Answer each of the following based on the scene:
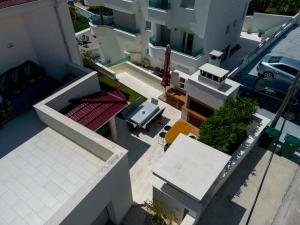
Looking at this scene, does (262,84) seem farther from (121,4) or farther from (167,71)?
(121,4)

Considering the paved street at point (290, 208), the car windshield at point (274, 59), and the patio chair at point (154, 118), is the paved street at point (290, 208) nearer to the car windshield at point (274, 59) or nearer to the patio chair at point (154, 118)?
the patio chair at point (154, 118)

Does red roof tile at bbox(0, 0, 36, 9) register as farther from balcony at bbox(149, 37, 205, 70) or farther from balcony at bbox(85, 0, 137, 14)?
balcony at bbox(149, 37, 205, 70)

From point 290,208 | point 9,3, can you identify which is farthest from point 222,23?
point 9,3

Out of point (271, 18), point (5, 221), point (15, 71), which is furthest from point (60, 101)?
point (271, 18)

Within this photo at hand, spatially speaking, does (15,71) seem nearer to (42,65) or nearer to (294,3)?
(42,65)

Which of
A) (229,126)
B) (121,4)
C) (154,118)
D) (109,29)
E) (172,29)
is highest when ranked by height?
(121,4)

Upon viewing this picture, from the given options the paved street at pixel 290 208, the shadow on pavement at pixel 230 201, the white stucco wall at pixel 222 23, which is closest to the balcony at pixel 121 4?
the white stucco wall at pixel 222 23

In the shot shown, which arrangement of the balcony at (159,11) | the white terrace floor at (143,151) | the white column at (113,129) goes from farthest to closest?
1. the balcony at (159,11)
2. the white column at (113,129)
3. the white terrace floor at (143,151)
